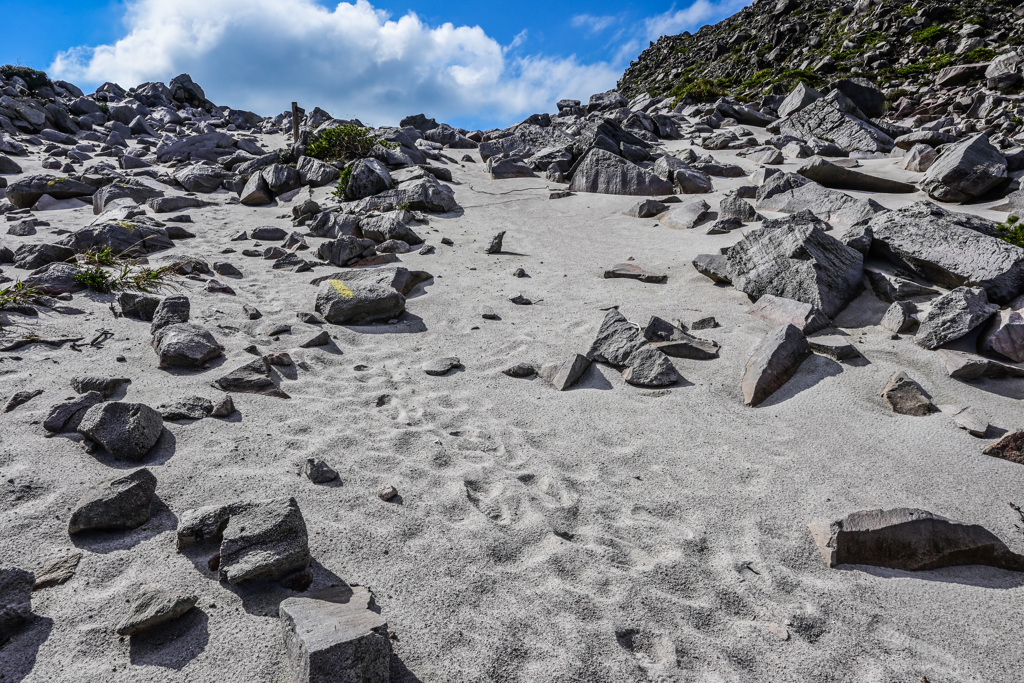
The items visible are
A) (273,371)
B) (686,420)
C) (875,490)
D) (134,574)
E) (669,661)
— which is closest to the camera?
(669,661)

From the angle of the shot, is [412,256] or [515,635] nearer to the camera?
[515,635]

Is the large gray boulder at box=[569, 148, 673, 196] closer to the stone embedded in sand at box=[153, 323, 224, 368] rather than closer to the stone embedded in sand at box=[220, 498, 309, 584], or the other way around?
the stone embedded in sand at box=[153, 323, 224, 368]

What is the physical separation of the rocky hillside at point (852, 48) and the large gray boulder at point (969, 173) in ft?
43.2

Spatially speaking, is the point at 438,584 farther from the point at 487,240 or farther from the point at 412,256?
the point at 487,240

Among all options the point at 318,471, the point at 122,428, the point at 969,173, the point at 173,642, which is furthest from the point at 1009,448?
the point at 969,173

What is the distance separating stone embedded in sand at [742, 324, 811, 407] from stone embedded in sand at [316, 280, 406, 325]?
139 inches

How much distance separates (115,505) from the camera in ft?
8.21

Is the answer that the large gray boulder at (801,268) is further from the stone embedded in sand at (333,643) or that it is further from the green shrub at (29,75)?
the green shrub at (29,75)

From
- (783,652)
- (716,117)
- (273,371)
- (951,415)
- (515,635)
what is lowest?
(783,652)

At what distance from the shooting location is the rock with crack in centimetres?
400

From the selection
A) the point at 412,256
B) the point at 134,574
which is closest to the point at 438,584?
the point at 134,574

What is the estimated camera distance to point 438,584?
244 cm

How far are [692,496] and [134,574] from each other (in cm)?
278

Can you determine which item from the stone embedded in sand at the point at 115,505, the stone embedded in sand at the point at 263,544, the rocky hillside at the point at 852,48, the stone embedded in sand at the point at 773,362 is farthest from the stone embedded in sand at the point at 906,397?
the rocky hillside at the point at 852,48
